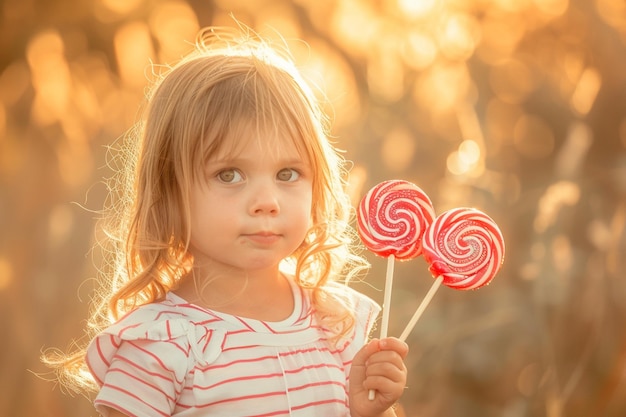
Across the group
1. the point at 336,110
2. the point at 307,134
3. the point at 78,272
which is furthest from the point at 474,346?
the point at 307,134

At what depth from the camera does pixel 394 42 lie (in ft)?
10.2

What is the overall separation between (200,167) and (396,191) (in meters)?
0.42

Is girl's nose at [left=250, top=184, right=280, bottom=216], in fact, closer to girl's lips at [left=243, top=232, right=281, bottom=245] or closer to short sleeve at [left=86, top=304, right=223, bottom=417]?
girl's lips at [left=243, top=232, right=281, bottom=245]

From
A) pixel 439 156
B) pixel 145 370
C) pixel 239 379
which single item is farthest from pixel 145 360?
pixel 439 156

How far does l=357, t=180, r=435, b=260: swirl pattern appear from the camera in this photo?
2.00 metres

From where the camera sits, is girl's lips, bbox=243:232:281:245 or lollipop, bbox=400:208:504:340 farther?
lollipop, bbox=400:208:504:340

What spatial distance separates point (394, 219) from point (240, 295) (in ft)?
1.10

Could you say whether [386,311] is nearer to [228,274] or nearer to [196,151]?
[228,274]

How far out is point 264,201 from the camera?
69.0 inches

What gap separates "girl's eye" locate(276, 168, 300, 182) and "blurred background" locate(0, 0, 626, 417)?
1132 millimetres

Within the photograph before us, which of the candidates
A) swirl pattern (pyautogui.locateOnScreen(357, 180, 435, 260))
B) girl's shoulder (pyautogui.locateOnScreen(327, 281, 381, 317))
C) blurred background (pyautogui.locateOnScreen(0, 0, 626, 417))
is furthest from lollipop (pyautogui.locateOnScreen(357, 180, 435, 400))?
blurred background (pyautogui.locateOnScreen(0, 0, 626, 417))

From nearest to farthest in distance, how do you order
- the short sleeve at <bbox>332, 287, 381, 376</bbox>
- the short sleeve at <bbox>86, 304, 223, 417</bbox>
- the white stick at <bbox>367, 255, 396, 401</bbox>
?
the short sleeve at <bbox>86, 304, 223, 417</bbox>
the white stick at <bbox>367, 255, 396, 401</bbox>
the short sleeve at <bbox>332, 287, 381, 376</bbox>

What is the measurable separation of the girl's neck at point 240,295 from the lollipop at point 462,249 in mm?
249

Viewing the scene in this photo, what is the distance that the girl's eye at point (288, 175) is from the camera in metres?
1.83
